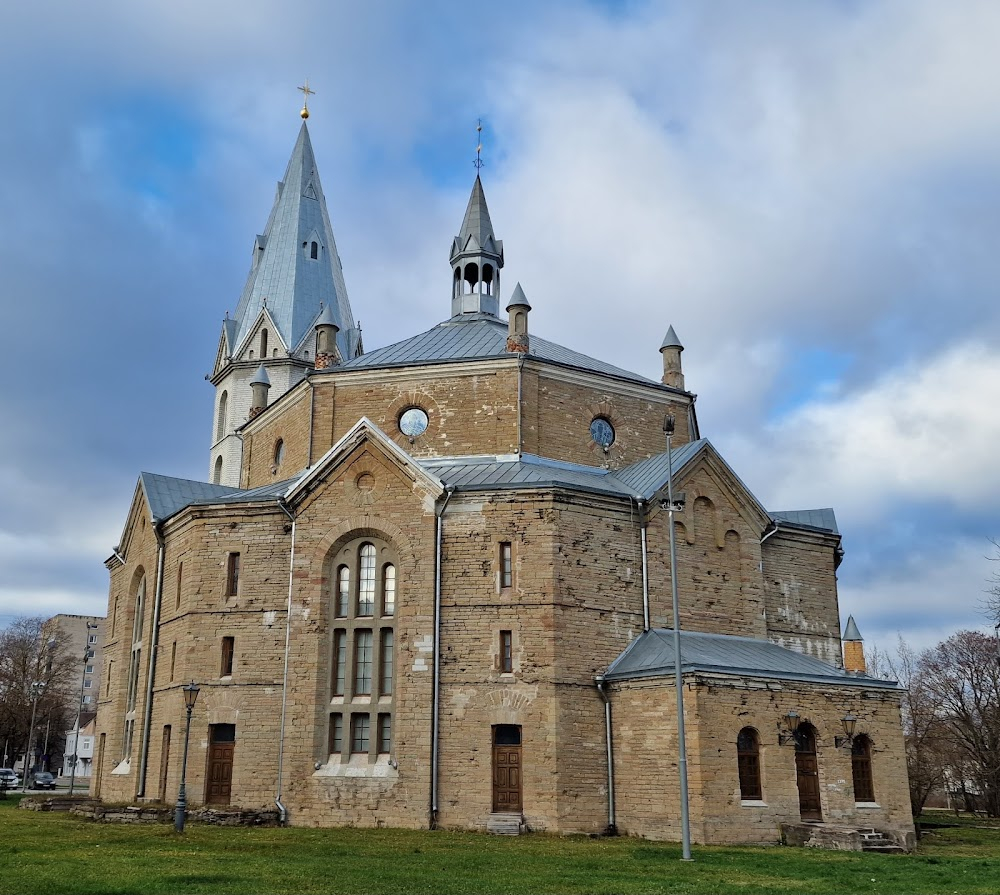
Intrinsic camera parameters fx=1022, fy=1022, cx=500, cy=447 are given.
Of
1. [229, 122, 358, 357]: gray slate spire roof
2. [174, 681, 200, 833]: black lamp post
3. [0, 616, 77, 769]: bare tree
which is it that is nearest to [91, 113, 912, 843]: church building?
[174, 681, 200, 833]: black lamp post

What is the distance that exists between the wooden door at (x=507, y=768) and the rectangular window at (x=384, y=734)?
10.2ft

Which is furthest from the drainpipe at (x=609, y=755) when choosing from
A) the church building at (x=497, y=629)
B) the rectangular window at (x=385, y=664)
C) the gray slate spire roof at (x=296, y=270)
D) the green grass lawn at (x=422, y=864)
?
the gray slate spire roof at (x=296, y=270)

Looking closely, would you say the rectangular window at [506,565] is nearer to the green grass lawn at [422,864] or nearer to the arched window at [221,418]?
the green grass lawn at [422,864]

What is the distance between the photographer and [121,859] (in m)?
19.4

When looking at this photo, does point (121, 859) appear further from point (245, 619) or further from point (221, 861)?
point (245, 619)

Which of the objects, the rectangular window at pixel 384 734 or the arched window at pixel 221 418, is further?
the arched window at pixel 221 418

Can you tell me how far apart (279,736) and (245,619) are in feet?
12.1

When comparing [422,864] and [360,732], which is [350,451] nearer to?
[360,732]

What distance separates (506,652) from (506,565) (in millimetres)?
2507

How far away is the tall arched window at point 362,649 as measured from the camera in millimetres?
29391

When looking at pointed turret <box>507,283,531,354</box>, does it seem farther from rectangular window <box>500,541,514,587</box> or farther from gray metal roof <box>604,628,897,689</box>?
gray metal roof <box>604,628,897,689</box>

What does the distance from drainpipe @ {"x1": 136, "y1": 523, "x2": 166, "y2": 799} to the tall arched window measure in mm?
7386

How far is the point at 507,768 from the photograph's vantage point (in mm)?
28109

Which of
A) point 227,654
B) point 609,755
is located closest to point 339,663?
point 227,654
